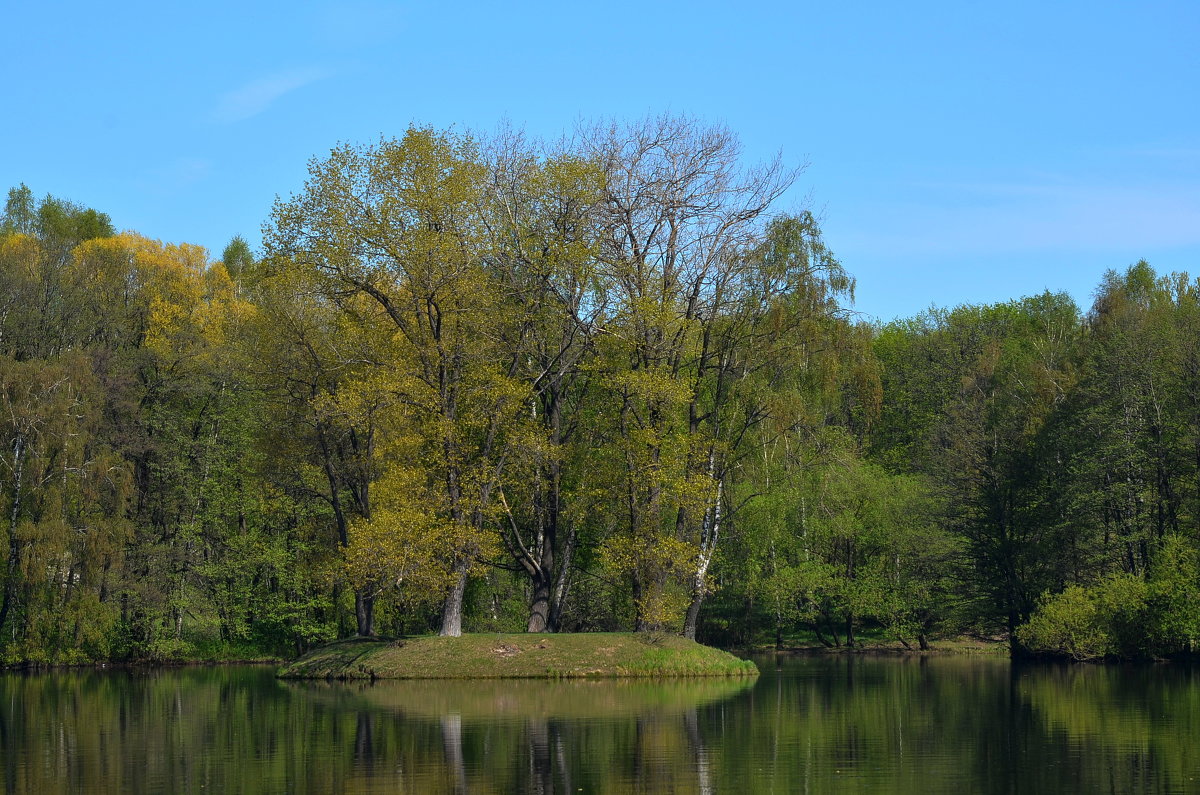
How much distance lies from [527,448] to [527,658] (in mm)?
7168

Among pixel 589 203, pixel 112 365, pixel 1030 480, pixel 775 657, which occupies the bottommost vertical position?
pixel 775 657

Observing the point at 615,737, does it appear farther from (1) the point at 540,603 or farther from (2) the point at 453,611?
(1) the point at 540,603

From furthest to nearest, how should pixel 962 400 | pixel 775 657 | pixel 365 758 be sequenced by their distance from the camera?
1. pixel 962 400
2. pixel 775 657
3. pixel 365 758

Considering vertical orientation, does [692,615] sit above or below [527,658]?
above

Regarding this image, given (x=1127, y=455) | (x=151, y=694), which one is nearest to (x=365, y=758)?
(x=151, y=694)

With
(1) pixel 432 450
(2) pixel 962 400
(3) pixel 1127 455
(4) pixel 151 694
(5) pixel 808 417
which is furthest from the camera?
(2) pixel 962 400

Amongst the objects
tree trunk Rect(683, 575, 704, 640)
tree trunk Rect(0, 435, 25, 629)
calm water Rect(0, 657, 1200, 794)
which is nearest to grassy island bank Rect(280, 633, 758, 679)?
calm water Rect(0, 657, 1200, 794)

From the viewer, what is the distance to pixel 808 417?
45906 mm

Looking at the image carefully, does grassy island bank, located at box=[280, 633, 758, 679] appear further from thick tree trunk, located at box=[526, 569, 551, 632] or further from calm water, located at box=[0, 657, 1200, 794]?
thick tree trunk, located at box=[526, 569, 551, 632]

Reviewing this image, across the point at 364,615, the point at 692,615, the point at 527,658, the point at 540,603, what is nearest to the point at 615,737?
the point at 527,658

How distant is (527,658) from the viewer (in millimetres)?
39031

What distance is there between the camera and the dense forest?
41406 millimetres

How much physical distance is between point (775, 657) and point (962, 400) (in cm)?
2462

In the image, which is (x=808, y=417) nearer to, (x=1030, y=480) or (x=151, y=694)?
(x=1030, y=480)
